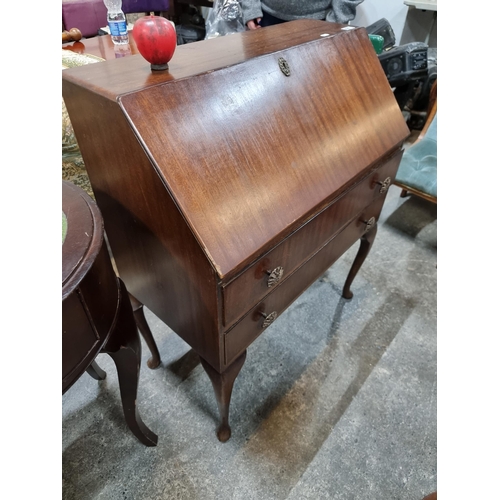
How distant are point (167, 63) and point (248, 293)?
51cm

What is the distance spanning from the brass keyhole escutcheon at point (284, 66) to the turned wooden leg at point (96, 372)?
1.13 meters

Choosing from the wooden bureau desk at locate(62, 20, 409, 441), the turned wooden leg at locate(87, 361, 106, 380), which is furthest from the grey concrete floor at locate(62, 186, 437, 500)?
the wooden bureau desk at locate(62, 20, 409, 441)

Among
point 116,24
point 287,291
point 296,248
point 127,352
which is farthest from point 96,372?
point 116,24

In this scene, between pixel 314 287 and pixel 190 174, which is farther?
pixel 314 287

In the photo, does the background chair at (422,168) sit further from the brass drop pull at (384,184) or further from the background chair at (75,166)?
the background chair at (75,166)

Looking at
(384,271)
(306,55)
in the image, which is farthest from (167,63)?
(384,271)

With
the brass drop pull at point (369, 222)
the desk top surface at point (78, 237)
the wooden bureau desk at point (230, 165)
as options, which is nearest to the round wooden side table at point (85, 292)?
the desk top surface at point (78, 237)

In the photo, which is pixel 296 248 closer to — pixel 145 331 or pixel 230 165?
pixel 230 165

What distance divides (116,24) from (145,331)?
1.62 metres

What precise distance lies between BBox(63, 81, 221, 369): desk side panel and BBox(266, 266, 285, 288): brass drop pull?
0.47ft

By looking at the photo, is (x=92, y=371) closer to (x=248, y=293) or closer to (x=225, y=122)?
(x=248, y=293)

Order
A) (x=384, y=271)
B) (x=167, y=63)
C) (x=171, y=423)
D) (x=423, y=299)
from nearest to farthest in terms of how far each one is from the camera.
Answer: (x=167, y=63) → (x=171, y=423) → (x=423, y=299) → (x=384, y=271)

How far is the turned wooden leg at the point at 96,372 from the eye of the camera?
1253mm

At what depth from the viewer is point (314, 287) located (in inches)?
66.3
